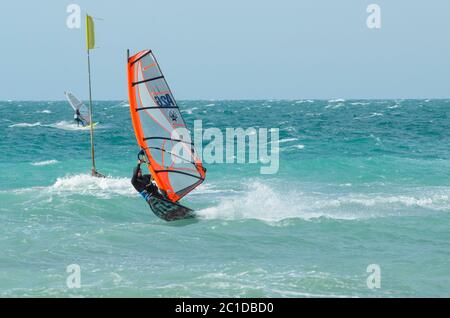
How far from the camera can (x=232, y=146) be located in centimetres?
4047

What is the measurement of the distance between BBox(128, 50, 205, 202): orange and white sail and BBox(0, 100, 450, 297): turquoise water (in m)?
1.23

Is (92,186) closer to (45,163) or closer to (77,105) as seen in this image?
(45,163)

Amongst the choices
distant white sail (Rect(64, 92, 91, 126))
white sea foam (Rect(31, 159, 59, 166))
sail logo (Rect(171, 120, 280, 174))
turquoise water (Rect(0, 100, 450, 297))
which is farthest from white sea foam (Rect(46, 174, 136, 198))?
distant white sail (Rect(64, 92, 91, 126))

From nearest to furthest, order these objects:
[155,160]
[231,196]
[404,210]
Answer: [155,160]
[404,210]
[231,196]

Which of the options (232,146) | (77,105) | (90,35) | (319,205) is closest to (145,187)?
(90,35)

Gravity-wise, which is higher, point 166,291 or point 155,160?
point 155,160

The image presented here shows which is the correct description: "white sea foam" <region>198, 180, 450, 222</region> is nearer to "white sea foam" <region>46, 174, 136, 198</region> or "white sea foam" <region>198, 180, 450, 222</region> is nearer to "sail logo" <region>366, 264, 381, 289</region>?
"white sea foam" <region>46, 174, 136, 198</region>

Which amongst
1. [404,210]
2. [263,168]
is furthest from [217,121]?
[404,210]

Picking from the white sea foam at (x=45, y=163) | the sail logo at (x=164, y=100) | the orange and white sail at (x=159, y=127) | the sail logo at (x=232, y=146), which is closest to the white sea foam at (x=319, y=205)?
the orange and white sail at (x=159, y=127)

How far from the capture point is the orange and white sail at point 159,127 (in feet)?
52.4

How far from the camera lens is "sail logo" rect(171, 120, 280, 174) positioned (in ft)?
55.2

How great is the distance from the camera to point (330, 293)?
11273mm
